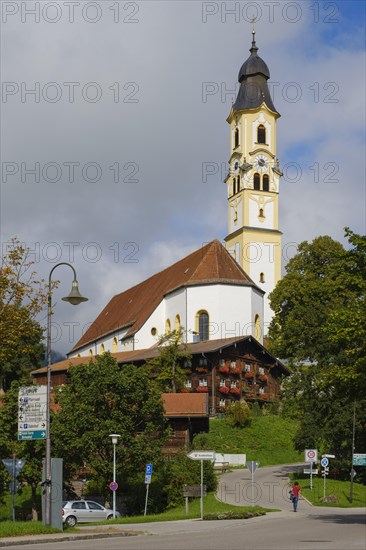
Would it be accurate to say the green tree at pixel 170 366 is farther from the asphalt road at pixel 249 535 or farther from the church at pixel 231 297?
the asphalt road at pixel 249 535

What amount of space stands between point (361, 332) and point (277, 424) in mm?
32909

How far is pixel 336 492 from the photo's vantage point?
1563 inches

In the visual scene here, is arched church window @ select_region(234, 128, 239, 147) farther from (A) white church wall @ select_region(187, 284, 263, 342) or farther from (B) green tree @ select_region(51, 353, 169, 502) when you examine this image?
(B) green tree @ select_region(51, 353, 169, 502)

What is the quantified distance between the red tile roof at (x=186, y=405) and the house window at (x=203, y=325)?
2242 cm

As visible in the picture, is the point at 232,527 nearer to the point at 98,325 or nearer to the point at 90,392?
the point at 90,392

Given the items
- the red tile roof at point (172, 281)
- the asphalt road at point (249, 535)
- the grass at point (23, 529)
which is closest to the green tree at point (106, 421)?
the asphalt road at point (249, 535)

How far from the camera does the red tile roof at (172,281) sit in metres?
74.0

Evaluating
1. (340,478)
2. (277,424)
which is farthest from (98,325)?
(340,478)

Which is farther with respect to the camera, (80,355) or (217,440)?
(80,355)

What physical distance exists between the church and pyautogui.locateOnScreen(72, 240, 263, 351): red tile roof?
11 centimetres

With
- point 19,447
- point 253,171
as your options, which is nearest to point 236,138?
point 253,171

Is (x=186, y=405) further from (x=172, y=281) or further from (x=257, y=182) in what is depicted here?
(x=257, y=182)

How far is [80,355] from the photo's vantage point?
327 ft

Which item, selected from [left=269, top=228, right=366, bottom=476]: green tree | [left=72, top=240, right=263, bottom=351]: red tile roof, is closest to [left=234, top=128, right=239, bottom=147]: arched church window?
[left=72, top=240, right=263, bottom=351]: red tile roof
